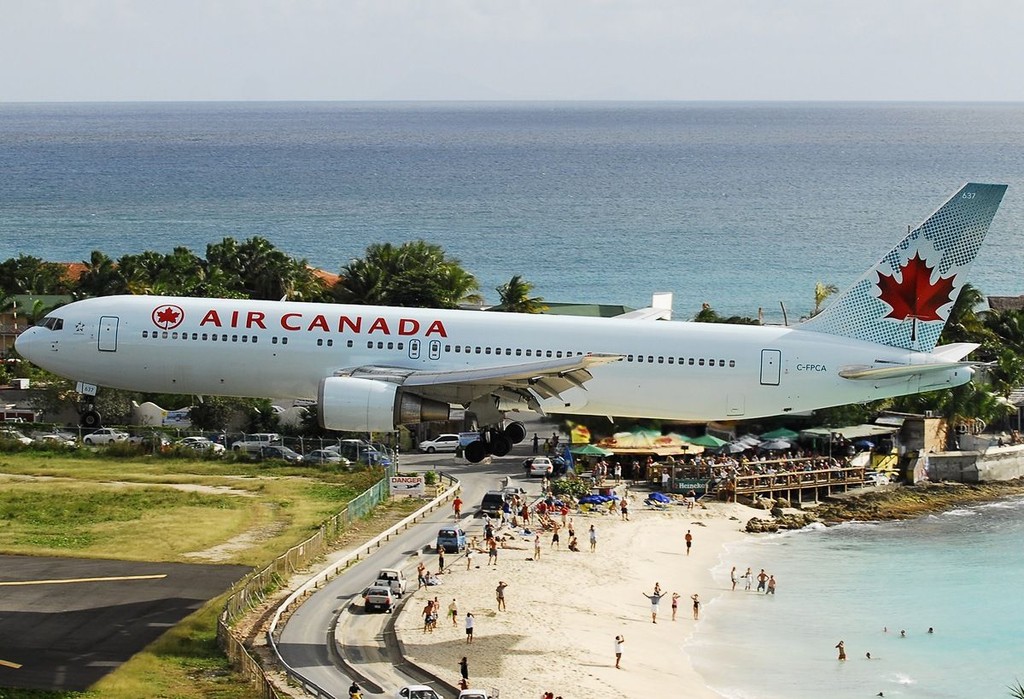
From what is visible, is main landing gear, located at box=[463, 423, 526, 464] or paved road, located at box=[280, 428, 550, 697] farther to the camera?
main landing gear, located at box=[463, 423, 526, 464]

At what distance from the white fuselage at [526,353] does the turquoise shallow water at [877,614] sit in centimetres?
1477

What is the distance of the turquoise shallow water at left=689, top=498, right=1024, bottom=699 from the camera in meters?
63.6

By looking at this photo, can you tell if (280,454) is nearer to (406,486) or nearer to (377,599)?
(406,486)

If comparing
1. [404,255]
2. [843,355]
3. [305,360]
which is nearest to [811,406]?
[843,355]

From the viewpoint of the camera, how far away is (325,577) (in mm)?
56188

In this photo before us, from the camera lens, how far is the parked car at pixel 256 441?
75.3 meters

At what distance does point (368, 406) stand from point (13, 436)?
33.0 metres

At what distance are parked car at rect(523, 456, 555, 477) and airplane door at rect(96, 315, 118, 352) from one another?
30631mm

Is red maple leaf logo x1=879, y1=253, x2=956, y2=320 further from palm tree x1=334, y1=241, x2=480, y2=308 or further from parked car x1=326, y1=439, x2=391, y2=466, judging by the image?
palm tree x1=334, y1=241, x2=480, y2=308

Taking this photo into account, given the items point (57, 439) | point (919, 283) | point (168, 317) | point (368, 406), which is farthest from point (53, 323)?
point (919, 283)

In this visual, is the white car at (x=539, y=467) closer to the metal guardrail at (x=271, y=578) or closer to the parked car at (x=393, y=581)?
the metal guardrail at (x=271, y=578)

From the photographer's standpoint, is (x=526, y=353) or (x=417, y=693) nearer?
(x=417, y=693)

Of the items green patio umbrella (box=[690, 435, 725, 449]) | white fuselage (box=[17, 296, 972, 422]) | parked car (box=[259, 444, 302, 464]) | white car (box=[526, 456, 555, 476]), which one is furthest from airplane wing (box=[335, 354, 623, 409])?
green patio umbrella (box=[690, 435, 725, 449])

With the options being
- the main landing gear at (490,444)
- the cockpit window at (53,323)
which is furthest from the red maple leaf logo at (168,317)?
the main landing gear at (490,444)
